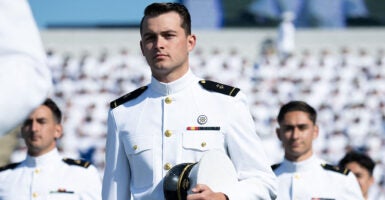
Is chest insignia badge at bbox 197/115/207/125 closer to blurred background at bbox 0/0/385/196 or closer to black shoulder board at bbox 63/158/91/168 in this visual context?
black shoulder board at bbox 63/158/91/168

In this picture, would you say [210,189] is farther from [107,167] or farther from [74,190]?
[74,190]

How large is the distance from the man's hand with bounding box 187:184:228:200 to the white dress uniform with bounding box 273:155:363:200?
9.05 ft

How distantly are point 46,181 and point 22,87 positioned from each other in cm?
501

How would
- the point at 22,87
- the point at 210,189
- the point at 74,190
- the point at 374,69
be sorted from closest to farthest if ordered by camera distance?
the point at 22,87 < the point at 210,189 < the point at 74,190 < the point at 374,69

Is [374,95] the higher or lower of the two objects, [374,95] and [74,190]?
the lower

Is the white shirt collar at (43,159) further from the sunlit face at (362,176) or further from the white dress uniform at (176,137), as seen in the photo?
the sunlit face at (362,176)

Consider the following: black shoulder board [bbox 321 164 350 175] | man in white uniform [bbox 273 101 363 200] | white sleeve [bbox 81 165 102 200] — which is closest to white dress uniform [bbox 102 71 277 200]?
white sleeve [bbox 81 165 102 200]

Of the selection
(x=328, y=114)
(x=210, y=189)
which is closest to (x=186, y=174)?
(x=210, y=189)

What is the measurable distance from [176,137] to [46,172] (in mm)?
2676

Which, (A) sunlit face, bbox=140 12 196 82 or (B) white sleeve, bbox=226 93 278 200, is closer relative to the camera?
(B) white sleeve, bbox=226 93 278 200

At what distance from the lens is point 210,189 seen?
3348 mm

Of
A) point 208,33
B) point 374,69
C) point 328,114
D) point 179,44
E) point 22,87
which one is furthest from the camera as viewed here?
point 208,33

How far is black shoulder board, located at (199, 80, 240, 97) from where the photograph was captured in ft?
12.9

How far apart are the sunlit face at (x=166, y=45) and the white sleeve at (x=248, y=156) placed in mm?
352
